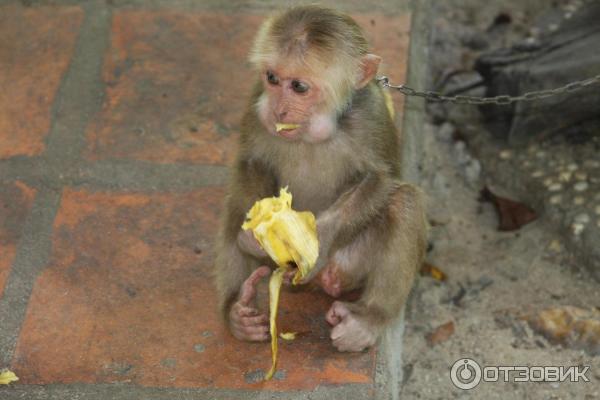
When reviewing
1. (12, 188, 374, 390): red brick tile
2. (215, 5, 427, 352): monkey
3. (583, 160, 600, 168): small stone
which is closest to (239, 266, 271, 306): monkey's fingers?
(215, 5, 427, 352): monkey

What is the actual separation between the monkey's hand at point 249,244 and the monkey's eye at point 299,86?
0.46 metres

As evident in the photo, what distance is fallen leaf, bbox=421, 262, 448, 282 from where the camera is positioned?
3.84 m

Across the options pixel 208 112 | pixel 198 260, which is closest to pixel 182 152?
pixel 208 112

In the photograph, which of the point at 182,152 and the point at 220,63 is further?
the point at 220,63

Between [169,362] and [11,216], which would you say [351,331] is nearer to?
[169,362]

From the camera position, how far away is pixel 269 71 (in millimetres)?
3006

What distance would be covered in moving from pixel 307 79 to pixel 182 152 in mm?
855

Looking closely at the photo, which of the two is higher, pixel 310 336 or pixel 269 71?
pixel 269 71

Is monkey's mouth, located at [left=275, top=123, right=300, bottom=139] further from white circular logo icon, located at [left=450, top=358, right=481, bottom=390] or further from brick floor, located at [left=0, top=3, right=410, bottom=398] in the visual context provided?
white circular logo icon, located at [left=450, top=358, right=481, bottom=390]

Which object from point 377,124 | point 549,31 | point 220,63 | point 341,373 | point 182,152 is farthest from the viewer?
point 549,31

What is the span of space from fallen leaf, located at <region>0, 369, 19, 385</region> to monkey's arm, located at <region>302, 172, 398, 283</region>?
0.92 metres

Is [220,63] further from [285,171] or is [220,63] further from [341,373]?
[341,373]

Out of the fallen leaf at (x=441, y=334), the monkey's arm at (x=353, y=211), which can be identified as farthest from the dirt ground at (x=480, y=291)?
the monkey's arm at (x=353, y=211)

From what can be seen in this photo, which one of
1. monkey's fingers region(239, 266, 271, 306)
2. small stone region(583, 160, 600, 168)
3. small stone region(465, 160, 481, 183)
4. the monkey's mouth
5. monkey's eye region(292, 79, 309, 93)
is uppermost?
monkey's eye region(292, 79, 309, 93)
